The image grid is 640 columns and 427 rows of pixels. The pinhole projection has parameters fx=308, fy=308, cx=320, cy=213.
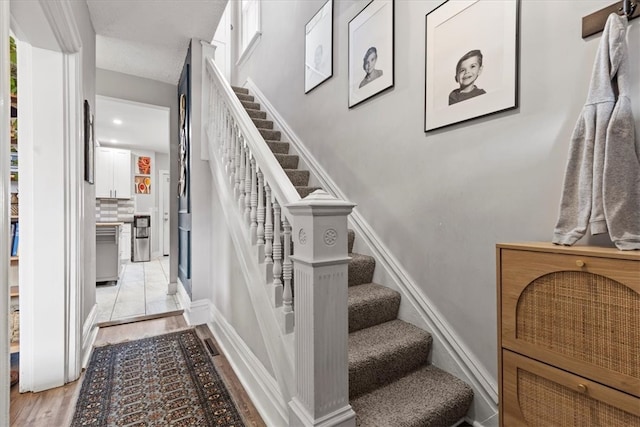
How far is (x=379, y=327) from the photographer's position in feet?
6.00

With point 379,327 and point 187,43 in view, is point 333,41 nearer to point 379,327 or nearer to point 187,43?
point 187,43

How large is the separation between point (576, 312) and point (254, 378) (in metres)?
1.53

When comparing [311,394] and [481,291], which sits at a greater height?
[481,291]

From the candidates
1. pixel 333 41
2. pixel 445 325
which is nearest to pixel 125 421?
pixel 445 325

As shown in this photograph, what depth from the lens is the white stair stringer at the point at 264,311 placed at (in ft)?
4.45

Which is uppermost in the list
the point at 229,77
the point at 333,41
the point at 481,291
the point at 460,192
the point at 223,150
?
the point at 229,77

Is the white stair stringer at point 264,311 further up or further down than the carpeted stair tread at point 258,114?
further down

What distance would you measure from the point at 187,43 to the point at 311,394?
10.3ft

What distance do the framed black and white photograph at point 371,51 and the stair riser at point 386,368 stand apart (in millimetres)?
1612

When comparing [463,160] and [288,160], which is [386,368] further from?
[288,160]

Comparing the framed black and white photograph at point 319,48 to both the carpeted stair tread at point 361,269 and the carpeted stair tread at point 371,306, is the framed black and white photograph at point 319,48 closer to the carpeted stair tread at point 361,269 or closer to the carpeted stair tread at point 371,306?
the carpeted stair tread at point 361,269

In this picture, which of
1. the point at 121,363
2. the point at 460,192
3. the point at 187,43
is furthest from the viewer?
the point at 187,43

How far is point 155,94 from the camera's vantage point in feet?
→ 11.9

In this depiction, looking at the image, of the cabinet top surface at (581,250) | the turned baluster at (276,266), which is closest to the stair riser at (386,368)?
the turned baluster at (276,266)
